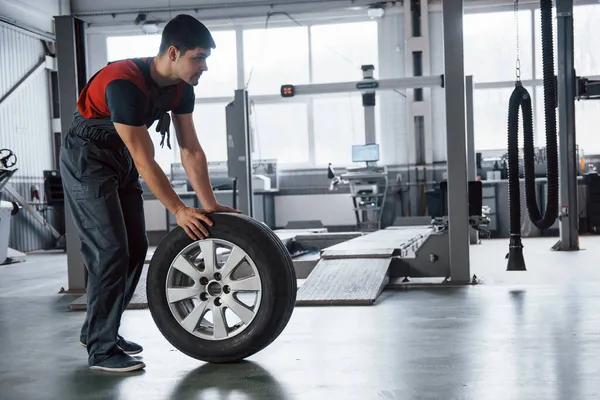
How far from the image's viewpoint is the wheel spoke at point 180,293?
269 centimetres

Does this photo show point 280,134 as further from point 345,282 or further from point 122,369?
point 122,369

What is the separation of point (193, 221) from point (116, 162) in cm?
42

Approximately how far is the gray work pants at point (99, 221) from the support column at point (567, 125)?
20.8 feet

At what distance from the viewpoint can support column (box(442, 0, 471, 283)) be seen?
5.05 meters

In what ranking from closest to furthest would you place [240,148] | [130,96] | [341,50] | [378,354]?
[130,96] < [378,354] < [240,148] < [341,50]

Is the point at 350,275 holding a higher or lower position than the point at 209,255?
lower

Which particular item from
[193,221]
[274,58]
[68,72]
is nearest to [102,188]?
[193,221]

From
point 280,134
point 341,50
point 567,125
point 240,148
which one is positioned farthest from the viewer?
point 280,134

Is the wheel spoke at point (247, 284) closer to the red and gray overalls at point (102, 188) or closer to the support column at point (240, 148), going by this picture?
the red and gray overalls at point (102, 188)

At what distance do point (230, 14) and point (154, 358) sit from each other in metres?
10.3

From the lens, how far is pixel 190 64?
2.57m

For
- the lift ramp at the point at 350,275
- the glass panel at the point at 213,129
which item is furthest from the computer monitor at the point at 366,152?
the lift ramp at the point at 350,275

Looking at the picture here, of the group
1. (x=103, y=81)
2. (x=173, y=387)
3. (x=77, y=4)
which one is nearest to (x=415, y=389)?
(x=173, y=387)

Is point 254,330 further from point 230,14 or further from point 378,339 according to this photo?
point 230,14
